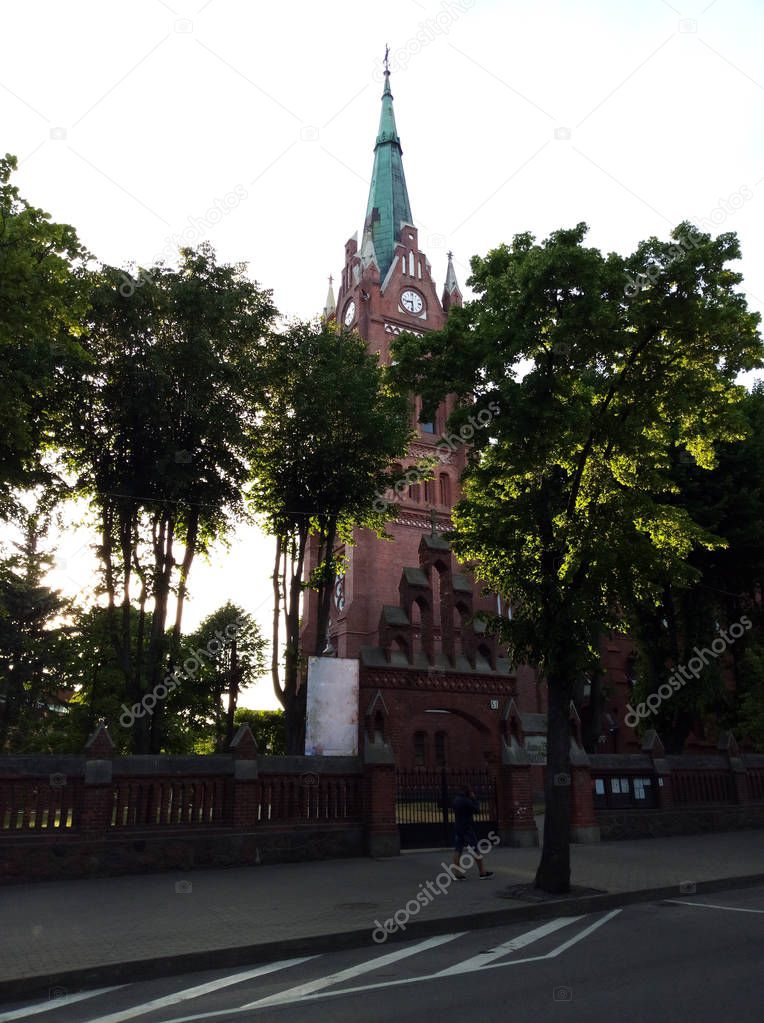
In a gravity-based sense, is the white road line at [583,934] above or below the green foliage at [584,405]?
below

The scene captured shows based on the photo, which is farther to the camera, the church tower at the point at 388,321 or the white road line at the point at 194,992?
the church tower at the point at 388,321

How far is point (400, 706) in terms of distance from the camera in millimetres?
25688

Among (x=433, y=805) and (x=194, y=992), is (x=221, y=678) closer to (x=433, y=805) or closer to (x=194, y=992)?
(x=433, y=805)

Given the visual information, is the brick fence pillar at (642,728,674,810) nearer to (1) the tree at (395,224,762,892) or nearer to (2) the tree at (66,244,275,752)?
(1) the tree at (395,224,762,892)

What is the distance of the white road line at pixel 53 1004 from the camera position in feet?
20.3

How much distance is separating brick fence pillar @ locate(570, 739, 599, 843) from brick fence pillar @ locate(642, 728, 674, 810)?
113 inches

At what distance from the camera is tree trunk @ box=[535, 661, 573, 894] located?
445 inches

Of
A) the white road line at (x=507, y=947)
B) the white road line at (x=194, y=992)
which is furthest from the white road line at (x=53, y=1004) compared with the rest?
the white road line at (x=507, y=947)

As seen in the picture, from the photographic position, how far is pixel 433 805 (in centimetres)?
1797

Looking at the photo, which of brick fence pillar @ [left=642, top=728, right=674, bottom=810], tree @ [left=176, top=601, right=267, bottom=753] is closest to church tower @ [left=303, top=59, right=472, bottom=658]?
tree @ [left=176, top=601, right=267, bottom=753]

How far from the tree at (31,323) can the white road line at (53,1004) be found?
32.6 feet

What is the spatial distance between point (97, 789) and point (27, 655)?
807 inches

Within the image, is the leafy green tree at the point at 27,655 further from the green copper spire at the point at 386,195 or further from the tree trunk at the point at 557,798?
the green copper spire at the point at 386,195

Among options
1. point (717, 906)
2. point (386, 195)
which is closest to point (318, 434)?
point (717, 906)
